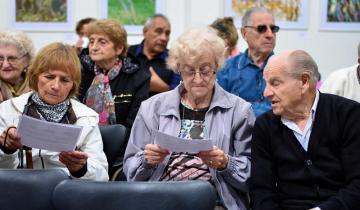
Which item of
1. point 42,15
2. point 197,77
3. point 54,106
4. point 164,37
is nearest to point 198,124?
point 197,77

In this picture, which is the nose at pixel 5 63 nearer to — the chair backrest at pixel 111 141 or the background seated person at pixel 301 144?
the chair backrest at pixel 111 141

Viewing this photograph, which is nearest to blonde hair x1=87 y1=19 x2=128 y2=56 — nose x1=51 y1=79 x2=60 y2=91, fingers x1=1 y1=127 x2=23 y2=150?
nose x1=51 y1=79 x2=60 y2=91

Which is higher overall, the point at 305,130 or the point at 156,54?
the point at 156,54

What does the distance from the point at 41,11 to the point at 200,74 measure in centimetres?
442

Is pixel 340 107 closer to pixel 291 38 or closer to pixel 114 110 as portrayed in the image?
pixel 114 110

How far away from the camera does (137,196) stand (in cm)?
212

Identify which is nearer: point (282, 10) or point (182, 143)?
point (182, 143)

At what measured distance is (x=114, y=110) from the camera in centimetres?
416

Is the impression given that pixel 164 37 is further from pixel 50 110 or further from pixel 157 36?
pixel 50 110

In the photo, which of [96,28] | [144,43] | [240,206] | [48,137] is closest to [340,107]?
[240,206]

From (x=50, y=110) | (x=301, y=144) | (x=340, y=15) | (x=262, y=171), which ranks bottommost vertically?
(x=262, y=171)

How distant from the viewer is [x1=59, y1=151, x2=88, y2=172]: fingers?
267cm

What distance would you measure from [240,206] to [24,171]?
43.4 inches

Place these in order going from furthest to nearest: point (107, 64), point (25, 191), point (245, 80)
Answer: point (107, 64) → point (245, 80) → point (25, 191)
